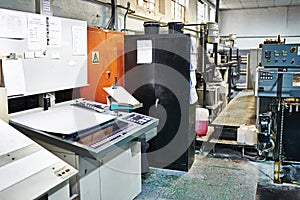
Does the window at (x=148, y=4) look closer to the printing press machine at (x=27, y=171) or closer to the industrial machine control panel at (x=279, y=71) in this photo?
the industrial machine control panel at (x=279, y=71)

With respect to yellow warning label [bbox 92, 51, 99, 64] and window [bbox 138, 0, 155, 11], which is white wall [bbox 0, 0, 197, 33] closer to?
window [bbox 138, 0, 155, 11]

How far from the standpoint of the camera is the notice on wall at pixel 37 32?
2354mm

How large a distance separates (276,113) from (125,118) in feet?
7.36

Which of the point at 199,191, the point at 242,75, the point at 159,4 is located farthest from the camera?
the point at 242,75

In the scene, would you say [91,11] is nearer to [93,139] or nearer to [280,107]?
[93,139]

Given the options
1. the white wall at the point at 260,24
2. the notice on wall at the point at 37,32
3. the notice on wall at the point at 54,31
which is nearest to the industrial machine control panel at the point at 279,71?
the notice on wall at the point at 54,31

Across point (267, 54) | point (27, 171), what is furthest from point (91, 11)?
point (27, 171)

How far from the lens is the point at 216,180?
3568 mm

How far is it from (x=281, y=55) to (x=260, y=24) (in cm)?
1031

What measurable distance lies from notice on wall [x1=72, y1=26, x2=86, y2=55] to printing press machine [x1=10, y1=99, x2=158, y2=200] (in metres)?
0.48

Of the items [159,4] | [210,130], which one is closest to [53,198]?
[210,130]

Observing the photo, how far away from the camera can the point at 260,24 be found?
13.3 metres

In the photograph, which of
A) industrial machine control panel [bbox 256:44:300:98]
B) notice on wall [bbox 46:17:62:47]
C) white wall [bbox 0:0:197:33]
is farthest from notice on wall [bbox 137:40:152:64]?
industrial machine control panel [bbox 256:44:300:98]

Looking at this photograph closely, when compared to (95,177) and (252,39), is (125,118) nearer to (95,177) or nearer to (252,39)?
(95,177)
